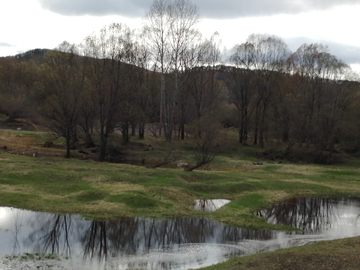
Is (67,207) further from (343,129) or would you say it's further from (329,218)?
(343,129)

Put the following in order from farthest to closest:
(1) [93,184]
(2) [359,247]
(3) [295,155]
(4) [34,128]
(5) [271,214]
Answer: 1. (4) [34,128]
2. (3) [295,155]
3. (1) [93,184]
4. (5) [271,214]
5. (2) [359,247]

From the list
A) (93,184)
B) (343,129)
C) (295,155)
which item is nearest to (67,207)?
(93,184)

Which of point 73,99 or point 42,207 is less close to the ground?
point 73,99

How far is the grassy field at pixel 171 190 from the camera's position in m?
17.4

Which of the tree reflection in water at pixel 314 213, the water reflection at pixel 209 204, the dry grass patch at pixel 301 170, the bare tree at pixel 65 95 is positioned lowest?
the tree reflection in water at pixel 314 213

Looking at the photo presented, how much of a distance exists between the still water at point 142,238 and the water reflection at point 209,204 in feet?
9.74

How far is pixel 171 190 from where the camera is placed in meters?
29.8

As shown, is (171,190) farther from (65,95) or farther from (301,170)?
(301,170)

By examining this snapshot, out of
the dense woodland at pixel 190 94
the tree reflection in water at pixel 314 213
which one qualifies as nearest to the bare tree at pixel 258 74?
the dense woodland at pixel 190 94

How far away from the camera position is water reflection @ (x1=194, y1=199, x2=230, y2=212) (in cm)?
2769

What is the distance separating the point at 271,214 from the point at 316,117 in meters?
34.3

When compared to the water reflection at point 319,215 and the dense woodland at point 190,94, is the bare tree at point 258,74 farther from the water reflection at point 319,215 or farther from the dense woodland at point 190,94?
the water reflection at point 319,215

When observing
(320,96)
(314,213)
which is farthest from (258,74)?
(314,213)

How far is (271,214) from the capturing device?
27.7m
